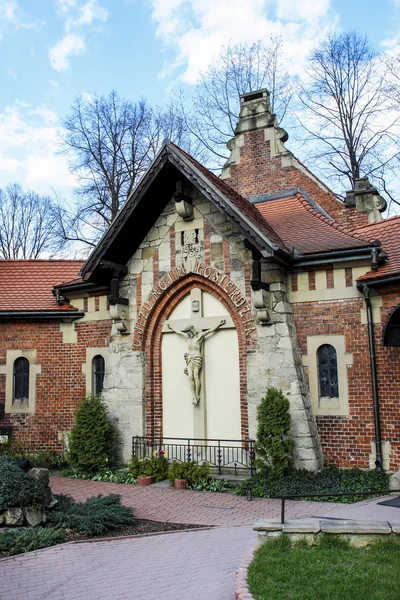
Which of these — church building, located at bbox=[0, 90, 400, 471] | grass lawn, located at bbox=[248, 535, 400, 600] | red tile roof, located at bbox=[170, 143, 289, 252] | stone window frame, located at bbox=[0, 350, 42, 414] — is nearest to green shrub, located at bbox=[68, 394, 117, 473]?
church building, located at bbox=[0, 90, 400, 471]

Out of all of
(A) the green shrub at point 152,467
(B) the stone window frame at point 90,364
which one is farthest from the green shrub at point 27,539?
(B) the stone window frame at point 90,364

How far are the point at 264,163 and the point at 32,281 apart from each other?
710cm

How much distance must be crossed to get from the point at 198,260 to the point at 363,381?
4205 millimetres

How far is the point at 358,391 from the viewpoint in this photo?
438 inches

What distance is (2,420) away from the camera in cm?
1439

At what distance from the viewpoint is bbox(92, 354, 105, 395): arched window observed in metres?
14.4

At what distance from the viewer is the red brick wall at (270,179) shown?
15.2 meters

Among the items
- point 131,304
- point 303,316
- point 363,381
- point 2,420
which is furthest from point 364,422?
point 2,420

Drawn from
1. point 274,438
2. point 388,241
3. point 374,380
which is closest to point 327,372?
point 374,380

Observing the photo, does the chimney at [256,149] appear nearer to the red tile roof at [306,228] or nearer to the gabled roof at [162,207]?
the red tile roof at [306,228]

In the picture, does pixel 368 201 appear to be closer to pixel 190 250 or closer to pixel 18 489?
pixel 190 250

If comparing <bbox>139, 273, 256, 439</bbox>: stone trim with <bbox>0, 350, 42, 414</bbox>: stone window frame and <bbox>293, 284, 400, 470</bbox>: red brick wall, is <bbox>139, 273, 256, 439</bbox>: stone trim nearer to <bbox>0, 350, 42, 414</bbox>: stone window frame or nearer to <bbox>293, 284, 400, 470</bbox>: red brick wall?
<bbox>293, 284, 400, 470</bbox>: red brick wall

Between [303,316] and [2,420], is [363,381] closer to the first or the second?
[303,316]

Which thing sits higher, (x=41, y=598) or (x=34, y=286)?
(x=34, y=286)
